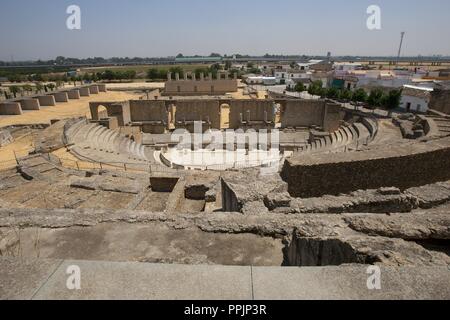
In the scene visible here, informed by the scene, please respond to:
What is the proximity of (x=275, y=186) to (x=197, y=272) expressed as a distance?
4918 millimetres

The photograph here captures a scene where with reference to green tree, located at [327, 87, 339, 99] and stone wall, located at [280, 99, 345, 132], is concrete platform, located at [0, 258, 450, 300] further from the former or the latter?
green tree, located at [327, 87, 339, 99]

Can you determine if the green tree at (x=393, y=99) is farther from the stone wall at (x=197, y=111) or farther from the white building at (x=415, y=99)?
the stone wall at (x=197, y=111)

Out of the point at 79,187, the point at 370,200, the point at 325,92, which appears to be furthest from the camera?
the point at 325,92

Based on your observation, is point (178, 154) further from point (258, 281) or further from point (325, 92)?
point (325, 92)

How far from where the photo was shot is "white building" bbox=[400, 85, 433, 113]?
31.2 metres

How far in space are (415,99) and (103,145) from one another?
34.2 metres

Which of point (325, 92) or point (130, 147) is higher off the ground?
point (325, 92)

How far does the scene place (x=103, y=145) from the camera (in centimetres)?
2112

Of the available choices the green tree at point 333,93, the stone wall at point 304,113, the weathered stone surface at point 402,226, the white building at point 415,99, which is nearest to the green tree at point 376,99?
the stone wall at point 304,113

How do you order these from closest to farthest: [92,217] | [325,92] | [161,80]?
[92,217]
[325,92]
[161,80]

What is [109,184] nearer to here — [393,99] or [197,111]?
[197,111]

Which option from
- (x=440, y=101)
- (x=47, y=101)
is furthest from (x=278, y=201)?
(x=47, y=101)

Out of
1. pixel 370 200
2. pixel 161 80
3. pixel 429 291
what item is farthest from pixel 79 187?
pixel 161 80

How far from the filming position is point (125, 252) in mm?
4301
